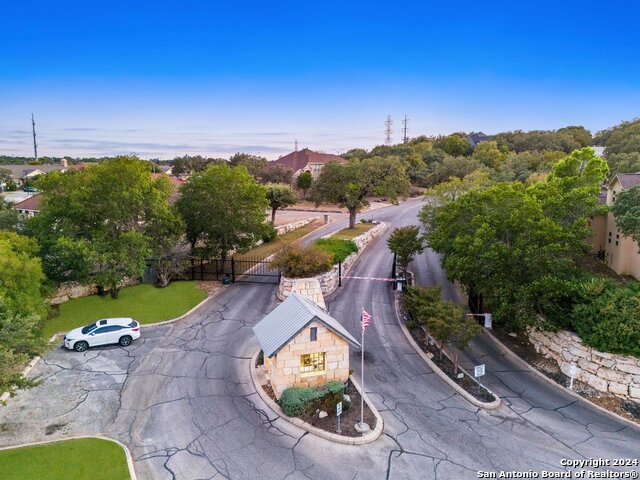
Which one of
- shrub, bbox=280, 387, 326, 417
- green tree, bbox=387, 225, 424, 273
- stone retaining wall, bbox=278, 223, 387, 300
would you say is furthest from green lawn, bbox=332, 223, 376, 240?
shrub, bbox=280, 387, 326, 417

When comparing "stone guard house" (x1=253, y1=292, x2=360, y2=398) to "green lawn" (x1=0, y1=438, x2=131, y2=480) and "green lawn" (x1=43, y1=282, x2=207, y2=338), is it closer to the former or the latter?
"green lawn" (x1=0, y1=438, x2=131, y2=480)

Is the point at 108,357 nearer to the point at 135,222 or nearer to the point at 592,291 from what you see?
the point at 135,222

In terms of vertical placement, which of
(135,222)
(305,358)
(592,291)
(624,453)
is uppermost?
(135,222)

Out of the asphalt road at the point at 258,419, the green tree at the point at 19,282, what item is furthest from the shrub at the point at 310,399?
the green tree at the point at 19,282

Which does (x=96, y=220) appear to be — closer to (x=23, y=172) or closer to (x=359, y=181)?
(x=359, y=181)

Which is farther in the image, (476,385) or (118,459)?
(476,385)

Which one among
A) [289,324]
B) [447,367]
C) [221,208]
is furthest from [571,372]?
[221,208]

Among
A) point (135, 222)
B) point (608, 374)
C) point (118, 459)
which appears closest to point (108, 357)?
point (118, 459)
